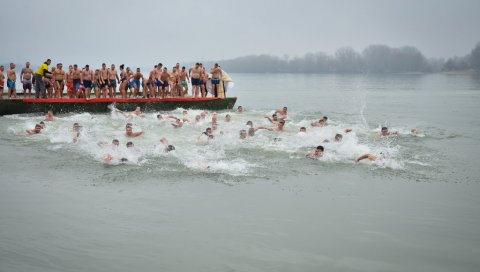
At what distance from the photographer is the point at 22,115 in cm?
1983

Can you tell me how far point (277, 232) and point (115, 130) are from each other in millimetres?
11198

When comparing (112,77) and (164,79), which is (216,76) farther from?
(112,77)

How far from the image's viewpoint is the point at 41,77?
791 inches

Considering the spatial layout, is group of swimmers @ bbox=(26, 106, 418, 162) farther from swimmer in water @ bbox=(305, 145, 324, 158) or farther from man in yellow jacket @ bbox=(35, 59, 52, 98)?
man in yellow jacket @ bbox=(35, 59, 52, 98)

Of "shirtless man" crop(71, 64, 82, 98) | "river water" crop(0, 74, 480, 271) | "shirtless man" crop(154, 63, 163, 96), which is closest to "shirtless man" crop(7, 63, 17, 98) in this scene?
"shirtless man" crop(71, 64, 82, 98)

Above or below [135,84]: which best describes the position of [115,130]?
below

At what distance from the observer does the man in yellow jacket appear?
19.5 meters

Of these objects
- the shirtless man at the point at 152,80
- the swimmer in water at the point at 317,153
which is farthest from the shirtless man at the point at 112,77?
the swimmer in water at the point at 317,153

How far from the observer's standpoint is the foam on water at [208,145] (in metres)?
12.5

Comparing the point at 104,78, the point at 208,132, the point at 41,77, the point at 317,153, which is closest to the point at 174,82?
the point at 104,78

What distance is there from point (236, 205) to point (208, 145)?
5786 millimetres

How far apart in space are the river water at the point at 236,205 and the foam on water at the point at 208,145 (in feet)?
0.23

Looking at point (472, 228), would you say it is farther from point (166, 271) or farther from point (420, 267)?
Answer: point (166, 271)

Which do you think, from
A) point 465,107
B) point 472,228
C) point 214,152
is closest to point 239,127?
point 214,152
